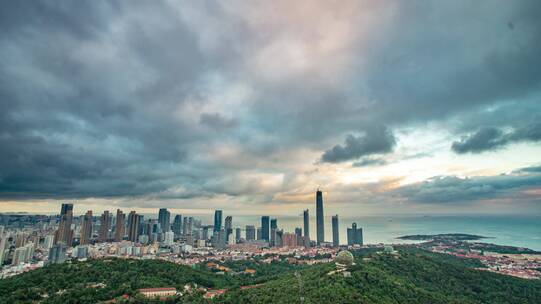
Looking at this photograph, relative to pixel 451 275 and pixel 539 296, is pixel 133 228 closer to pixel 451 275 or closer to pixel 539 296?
pixel 451 275

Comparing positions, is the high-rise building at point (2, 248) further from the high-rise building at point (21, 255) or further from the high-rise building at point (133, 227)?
the high-rise building at point (133, 227)

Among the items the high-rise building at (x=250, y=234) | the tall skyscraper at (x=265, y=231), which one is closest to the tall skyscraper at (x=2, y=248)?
the high-rise building at (x=250, y=234)

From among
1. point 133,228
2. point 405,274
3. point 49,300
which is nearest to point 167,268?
point 49,300

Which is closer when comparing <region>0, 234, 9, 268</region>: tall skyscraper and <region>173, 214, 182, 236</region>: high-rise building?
<region>0, 234, 9, 268</region>: tall skyscraper

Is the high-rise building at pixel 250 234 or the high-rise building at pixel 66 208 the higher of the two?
the high-rise building at pixel 66 208

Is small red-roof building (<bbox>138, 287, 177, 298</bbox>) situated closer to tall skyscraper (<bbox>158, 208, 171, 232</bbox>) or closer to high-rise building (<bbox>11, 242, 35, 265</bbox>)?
high-rise building (<bbox>11, 242, 35, 265</bbox>)

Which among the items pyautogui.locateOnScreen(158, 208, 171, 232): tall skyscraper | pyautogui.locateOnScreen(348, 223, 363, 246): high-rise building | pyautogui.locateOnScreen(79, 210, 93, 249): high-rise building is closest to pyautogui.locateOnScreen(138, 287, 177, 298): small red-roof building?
pyautogui.locateOnScreen(79, 210, 93, 249): high-rise building
